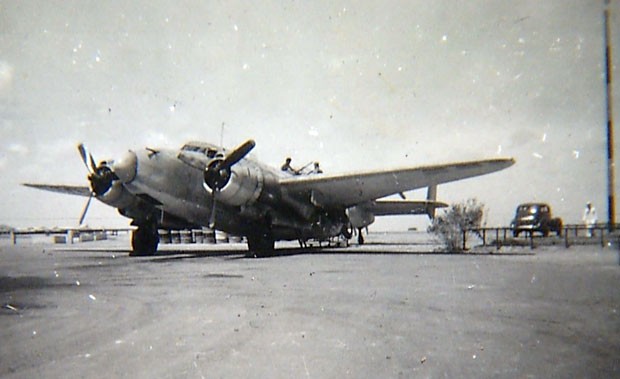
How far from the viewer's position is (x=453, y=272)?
9.04 metres

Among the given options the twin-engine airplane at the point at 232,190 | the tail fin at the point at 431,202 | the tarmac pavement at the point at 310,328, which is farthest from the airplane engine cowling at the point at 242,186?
the tail fin at the point at 431,202

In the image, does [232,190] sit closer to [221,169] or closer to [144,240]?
[221,169]

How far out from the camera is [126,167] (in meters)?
11.9

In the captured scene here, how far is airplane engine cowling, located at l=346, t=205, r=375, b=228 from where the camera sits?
2289cm

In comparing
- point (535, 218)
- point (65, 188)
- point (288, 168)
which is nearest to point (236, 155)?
point (288, 168)

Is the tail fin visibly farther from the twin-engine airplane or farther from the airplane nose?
the airplane nose

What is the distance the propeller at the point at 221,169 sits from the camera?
12.8 meters

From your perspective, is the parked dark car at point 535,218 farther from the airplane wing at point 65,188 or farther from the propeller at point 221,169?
the airplane wing at point 65,188

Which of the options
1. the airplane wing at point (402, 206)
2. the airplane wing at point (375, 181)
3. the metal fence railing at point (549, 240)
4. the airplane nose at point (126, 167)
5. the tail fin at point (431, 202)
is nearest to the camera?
Result: the airplane nose at point (126, 167)

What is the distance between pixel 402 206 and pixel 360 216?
105 inches

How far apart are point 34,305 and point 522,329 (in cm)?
555

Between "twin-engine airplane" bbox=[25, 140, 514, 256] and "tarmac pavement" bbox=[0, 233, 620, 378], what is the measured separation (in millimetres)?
5488

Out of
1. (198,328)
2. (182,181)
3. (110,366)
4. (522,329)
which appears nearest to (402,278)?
(522,329)

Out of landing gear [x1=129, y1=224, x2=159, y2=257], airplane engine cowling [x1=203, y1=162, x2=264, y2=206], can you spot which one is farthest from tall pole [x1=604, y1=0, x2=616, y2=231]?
landing gear [x1=129, y1=224, x2=159, y2=257]
